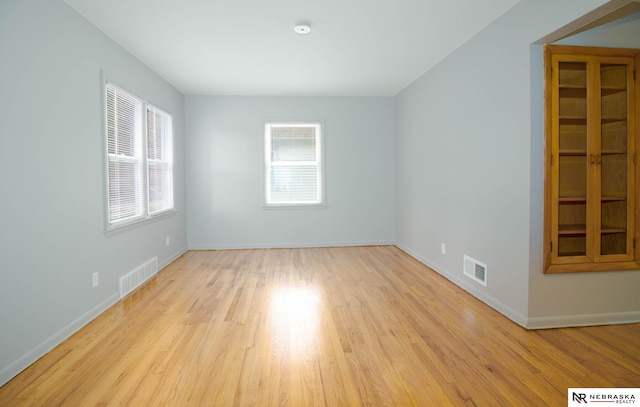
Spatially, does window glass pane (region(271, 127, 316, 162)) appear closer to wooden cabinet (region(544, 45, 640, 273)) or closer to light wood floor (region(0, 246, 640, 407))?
light wood floor (region(0, 246, 640, 407))

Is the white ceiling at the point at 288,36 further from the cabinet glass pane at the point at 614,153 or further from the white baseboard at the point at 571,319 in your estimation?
the white baseboard at the point at 571,319

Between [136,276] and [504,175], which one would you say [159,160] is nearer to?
[136,276]

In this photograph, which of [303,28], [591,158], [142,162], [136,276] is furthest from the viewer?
[142,162]

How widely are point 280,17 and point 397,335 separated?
2871 millimetres

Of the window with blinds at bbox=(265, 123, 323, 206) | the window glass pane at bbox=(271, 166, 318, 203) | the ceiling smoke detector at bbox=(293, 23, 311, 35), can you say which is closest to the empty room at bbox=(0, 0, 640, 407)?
the ceiling smoke detector at bbox=(293, 23, 311, 35)

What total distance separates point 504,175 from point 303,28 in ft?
7.45

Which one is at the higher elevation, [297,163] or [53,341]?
[297,163]

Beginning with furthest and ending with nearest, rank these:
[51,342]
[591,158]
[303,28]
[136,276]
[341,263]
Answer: [341,263] < [136,276] < [303,28] < [591,158] < [51,342]

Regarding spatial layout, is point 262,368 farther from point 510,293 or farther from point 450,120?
point 450,120

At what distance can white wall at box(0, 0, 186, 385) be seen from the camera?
2.26 meters

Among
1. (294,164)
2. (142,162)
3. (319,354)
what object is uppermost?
(294,164)

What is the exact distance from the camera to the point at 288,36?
3637 millimetres

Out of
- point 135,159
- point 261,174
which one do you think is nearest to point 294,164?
point 261,174

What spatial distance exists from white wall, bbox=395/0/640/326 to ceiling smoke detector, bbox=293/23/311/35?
5.54 ft
